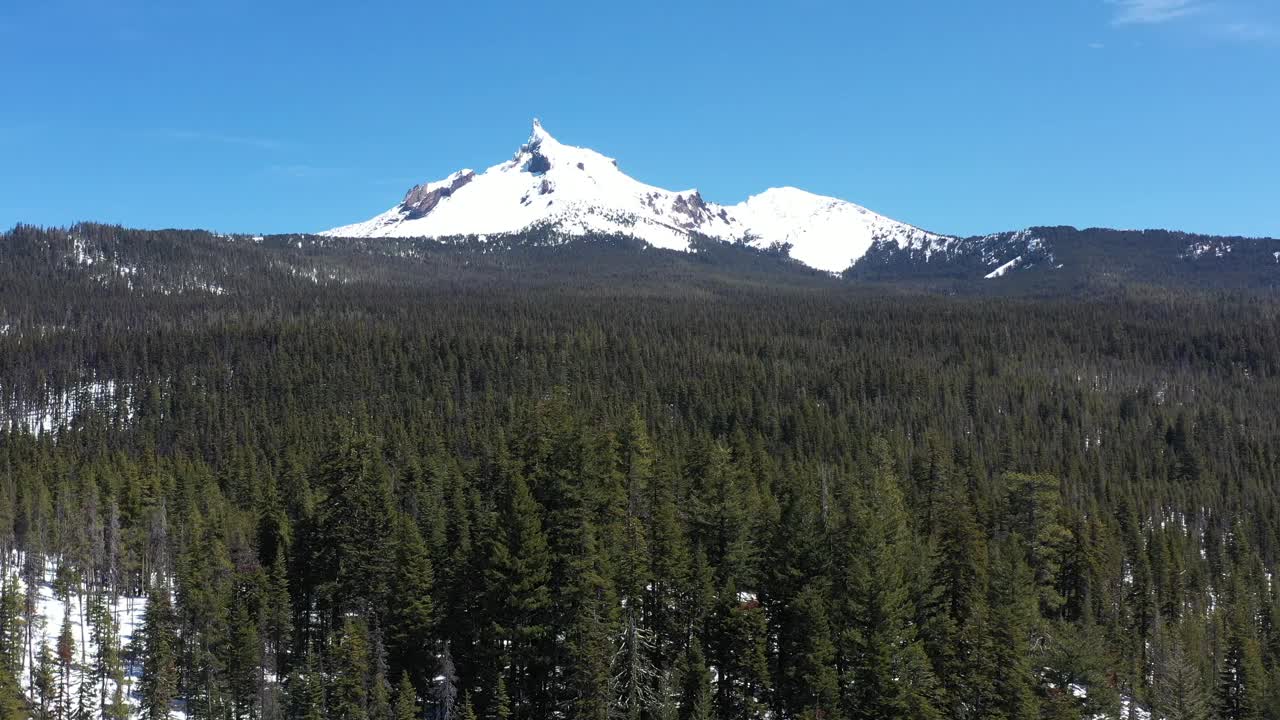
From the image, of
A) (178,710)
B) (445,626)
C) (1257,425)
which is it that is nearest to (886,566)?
(445,626)

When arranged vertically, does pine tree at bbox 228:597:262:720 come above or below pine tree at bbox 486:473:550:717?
below

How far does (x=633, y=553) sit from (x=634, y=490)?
507cm

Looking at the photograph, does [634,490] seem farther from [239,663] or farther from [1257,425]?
[1257,425]

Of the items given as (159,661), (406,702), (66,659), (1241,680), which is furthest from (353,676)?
(1241,680)

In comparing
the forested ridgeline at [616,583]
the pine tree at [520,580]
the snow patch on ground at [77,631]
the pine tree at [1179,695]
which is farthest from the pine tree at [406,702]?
the pine tree at [1179,695]

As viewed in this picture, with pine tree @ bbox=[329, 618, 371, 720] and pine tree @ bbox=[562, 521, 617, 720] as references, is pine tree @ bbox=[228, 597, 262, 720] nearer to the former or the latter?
pine tree @ bbox=[329, 618, 371, 720]

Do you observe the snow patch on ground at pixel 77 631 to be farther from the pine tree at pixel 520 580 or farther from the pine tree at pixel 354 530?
the pine tree at pixel 520 580

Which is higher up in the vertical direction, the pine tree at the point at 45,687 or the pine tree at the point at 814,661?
the pine tree at the point at 814,661

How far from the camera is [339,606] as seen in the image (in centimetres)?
5553

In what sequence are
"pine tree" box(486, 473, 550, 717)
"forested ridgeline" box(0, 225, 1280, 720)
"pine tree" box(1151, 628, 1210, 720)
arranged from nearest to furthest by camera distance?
"pine tree" box(486, 473, 550, 717)
"forested ridgeline" box(0, 225, 1280, 720)
"pine tree" box(1151, 628, 1210, 720)

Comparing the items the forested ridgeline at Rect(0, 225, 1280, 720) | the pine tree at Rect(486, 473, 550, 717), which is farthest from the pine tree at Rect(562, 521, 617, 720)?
the pine tree at Rect(486, 473, 550, 717)

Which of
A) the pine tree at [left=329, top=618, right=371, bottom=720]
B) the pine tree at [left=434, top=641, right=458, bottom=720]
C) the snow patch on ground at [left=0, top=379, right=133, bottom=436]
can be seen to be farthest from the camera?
the snow patch on ground at [left=0, top=379, right=133, bottom=436]

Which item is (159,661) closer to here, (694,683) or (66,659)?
(66,659)

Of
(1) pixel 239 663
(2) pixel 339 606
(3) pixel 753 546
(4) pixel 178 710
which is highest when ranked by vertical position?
(3) pixel 753 546
